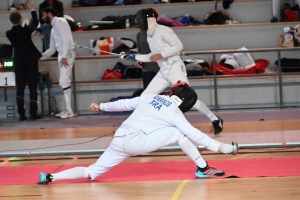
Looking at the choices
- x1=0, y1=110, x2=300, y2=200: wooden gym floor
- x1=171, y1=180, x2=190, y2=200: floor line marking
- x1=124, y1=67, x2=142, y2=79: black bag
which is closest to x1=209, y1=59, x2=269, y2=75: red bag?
x1=124, y1=67, x2=142, y2=79: black bag

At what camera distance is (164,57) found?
854 centimetres

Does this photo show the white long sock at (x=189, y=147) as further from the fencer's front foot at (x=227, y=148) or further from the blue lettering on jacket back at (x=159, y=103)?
the blue lettering on jacket back at (x=159, y=103)

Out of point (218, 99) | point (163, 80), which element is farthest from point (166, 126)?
point (218, 99)

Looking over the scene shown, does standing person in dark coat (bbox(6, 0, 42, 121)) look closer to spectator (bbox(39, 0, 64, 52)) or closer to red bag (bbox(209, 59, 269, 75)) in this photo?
spectator (bbox(39, 0, 64, 52))

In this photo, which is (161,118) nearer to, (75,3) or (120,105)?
(120,105)

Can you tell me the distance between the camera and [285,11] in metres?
12.5

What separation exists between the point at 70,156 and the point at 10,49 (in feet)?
17.2

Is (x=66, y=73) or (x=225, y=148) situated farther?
(x=66, y=73)

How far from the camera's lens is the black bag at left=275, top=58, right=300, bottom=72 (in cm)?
1162

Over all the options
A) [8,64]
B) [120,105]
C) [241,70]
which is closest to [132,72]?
[241,70]

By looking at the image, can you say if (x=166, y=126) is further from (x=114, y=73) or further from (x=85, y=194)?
(x=114, y=73)

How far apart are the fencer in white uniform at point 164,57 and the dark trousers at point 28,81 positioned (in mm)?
2930

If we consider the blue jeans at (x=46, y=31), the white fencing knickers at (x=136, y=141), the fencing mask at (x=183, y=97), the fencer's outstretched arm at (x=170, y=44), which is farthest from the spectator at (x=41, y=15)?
the white fencing knickers at (x=136, y=141)

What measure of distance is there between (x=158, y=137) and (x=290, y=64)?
6332 millimetres
